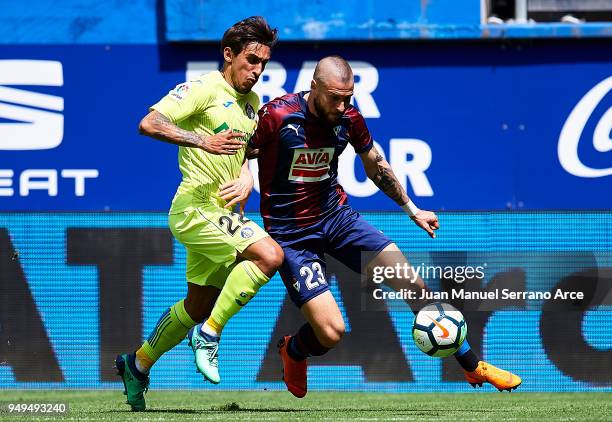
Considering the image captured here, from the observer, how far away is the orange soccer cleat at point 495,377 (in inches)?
289

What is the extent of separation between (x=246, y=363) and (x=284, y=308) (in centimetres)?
57

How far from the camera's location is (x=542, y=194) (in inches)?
441

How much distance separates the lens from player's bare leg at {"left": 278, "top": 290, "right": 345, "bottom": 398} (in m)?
7.51

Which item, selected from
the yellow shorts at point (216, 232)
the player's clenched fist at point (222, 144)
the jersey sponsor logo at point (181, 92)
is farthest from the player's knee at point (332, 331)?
the jersey sponsor logo at point (181, 92)

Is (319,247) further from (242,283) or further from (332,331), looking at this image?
(242,283)

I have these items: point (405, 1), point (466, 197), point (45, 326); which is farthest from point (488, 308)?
point (45, 326)

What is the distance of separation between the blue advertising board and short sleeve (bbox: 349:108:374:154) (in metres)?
3.43

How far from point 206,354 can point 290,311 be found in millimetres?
3247

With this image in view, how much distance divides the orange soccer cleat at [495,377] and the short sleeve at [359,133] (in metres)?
1.58

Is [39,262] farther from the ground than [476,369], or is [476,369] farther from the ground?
[476,369]

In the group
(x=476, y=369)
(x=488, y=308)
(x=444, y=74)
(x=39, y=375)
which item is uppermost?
(x=444, y=74)

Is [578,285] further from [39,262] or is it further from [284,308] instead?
[39,262]

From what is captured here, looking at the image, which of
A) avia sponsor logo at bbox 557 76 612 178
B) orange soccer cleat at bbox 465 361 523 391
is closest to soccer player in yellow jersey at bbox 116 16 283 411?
orange soccer cleat at bbox 465 361 523 391

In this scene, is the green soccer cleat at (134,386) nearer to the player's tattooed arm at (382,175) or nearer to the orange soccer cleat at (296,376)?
the orange soccer cleat at (296,376)
